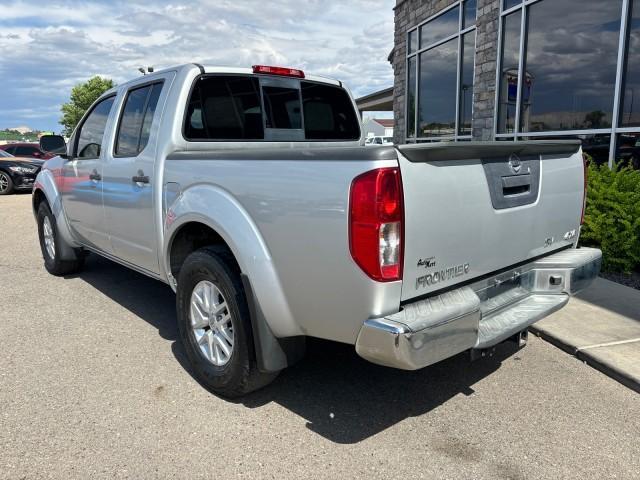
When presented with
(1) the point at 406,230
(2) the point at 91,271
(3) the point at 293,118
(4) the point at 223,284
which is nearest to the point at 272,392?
(4) the point at 223,284

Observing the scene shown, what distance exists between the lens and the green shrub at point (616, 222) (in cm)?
573

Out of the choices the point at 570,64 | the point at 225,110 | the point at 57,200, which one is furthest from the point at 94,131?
the point at 570,64

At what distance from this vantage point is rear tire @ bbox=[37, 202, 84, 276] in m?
5.91

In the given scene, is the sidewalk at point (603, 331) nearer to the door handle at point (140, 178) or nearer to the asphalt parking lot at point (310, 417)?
the asphalt parking lot at point (310, 417)

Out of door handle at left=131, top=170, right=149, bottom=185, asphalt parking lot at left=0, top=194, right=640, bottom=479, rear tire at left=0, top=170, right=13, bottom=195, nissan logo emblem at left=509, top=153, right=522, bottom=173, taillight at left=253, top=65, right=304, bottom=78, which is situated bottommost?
asphalt parking lot at left=0, top=194, right=640, bottom=479

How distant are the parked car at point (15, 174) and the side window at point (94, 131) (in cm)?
1322

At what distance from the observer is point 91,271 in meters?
6.44

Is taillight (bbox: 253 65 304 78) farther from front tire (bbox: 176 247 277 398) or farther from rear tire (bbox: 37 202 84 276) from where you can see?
rear tire (bbox: 37 202 84 276)

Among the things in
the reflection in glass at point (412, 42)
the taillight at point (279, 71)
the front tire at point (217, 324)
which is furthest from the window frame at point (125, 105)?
the reflection in glass at point (412, 42)

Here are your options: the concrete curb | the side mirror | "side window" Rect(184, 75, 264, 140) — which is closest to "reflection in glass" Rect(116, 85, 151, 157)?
"side window" Rect(184, 75, 264, 140)

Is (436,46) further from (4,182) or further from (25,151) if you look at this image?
(25,151)

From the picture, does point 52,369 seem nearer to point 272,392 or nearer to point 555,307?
point 272,392

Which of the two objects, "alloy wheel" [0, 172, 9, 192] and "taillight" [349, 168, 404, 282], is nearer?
"taillight" [349, 168, 404, 282]

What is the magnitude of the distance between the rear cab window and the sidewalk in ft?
8.10
